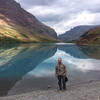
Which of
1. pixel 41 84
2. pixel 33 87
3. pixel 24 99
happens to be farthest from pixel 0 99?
pixel 41 84

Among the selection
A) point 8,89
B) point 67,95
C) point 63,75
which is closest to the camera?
point 67,95

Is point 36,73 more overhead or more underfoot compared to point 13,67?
more underfoot

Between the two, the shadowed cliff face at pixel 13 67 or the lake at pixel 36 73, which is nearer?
the lake at pixel 36 73

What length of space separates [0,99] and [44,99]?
483 cm

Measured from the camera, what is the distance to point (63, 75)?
62.0 feet

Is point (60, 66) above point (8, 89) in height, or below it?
above

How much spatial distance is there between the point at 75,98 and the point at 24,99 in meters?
5.13

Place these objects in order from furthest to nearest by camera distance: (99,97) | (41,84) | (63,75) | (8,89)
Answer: (41,84) < (8,89) < (63,75) < (99,97)

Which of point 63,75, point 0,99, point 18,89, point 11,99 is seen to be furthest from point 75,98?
point 18,89

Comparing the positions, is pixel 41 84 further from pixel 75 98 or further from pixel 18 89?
pixel 75 98

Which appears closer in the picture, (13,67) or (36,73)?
(36,73)

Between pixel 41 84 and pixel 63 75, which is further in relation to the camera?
pixel 41 84

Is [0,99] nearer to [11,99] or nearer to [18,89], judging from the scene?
[11,99]

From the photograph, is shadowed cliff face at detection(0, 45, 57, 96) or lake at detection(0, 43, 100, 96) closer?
lake at detection(0, 43, 100, 96)
